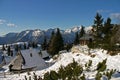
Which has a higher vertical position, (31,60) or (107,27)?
(107,27)

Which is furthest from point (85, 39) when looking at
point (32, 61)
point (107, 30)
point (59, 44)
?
point (32, 61)

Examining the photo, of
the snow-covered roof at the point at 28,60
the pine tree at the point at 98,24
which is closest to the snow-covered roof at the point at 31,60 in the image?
the snow-covered roof at the point at 28,60

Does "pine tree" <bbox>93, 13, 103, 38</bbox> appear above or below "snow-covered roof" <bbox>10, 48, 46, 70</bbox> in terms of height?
above

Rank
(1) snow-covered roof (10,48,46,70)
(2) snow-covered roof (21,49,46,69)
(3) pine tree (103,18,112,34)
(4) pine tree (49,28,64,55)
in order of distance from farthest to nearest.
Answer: (4) pine tree (49,28,64,55) → (3) pine tree (103,18,112,34) → (2) snow-covered roof (21,49,46,69) → (1) snow-covered roof (10,48,46,70)

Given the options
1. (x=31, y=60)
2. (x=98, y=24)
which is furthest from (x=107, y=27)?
(x=31, y=60)

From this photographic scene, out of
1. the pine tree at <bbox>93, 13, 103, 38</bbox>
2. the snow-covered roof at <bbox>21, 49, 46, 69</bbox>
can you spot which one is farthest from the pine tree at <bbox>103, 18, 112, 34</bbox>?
the snow-covered roof at <bbox>21, 49, 46, 69</bbox>

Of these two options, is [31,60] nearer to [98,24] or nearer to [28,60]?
[28,60]

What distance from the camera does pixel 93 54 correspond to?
3606 centimetres

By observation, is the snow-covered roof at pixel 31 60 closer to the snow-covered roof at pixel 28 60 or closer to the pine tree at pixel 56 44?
the snow-covered roof at pixel 28 60

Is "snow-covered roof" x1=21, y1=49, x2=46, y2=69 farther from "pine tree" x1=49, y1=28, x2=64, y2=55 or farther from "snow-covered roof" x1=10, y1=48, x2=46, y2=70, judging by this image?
"pine tree" x1=49, y1=28, x2=64, y2=55

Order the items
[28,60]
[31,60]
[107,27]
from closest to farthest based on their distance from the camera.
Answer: [28,60]
[31,60]
[107,27]

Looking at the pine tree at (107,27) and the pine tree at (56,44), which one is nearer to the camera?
the pine tree at (107,27)

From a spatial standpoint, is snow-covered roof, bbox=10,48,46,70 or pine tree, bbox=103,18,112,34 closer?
snow-covered roof, bbox=10,48,46,70

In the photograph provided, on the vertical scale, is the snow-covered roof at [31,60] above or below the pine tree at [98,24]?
below
